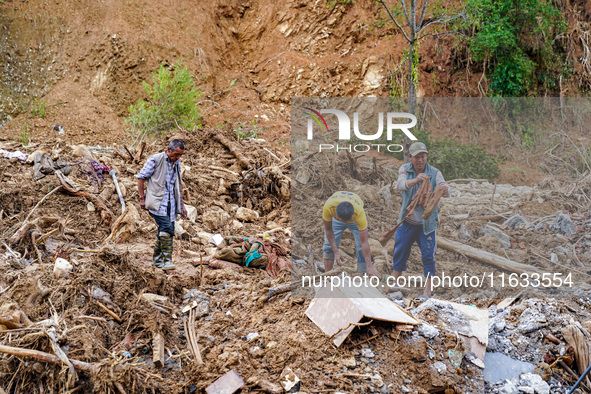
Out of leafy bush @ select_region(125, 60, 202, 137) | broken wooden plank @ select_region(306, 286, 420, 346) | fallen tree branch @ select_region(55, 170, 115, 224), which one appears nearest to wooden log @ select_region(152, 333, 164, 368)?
broken wooden plank @ select_region(306, 286, 420, 346)

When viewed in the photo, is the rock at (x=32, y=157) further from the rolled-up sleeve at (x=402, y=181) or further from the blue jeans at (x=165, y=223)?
the rolled-up sleeve at (x=402, y=181)

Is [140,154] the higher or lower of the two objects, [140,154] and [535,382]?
the higher

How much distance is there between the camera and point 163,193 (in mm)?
5090

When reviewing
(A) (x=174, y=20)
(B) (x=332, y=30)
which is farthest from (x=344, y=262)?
(A) (x=174, y=20)

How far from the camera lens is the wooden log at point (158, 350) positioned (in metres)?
3.41

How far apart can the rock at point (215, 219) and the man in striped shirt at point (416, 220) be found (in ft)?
12.0

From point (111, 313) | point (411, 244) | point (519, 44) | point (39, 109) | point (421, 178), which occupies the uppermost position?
point (519, 44)

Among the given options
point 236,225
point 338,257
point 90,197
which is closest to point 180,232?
point 236,225

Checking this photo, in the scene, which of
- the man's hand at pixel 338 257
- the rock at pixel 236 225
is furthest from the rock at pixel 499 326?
the rock at pixel 236 225

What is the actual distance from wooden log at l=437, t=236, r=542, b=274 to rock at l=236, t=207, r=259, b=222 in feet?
11.8

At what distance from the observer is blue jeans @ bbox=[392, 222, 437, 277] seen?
171 inches

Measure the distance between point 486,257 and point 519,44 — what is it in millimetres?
12119

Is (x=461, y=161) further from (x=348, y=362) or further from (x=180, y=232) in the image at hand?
(x=180, y=232)

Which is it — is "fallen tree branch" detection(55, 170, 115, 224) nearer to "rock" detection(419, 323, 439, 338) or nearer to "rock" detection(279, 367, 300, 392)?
"rock" detection(279, 367, 300, 392)
